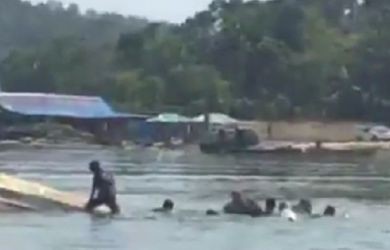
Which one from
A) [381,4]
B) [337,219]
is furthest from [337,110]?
[337,219]

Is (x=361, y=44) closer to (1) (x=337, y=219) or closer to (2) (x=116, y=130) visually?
(2) (x=116, y=130)

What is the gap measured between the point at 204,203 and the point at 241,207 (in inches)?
191

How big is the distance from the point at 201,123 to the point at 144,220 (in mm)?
73489

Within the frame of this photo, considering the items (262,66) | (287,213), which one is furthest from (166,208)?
(262,66)

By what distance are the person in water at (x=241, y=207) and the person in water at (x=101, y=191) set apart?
8.77ft

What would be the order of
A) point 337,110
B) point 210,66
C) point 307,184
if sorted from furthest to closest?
1. point 210,66
2. point 337,110
3. point 307,184

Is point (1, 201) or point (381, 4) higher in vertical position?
point (381, 4)

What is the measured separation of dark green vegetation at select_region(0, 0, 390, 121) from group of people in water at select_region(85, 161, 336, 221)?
78810 mm

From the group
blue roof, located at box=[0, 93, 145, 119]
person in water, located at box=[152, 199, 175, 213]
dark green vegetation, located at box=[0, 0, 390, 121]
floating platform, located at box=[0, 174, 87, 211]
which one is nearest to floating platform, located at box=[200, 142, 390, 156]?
blue roof, located at box=[0, 93, 145, 119]

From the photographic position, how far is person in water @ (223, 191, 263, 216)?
37125 mm

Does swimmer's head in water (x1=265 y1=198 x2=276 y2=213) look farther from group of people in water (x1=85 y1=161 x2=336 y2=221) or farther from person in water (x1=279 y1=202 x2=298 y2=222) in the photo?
person in water (x1=279 y1=202 x2=298 y2=222)

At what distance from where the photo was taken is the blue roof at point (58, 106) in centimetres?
11450

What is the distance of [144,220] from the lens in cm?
3606

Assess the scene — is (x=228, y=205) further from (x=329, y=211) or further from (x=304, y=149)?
(x=304, y=149)
